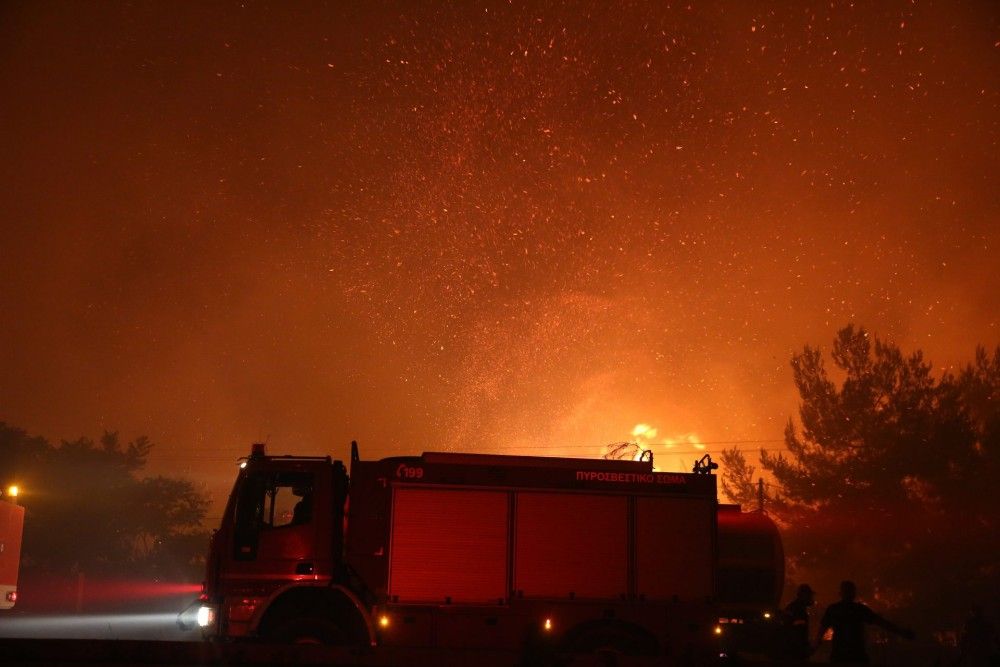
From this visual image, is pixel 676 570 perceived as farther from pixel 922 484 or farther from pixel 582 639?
pixel 922 484

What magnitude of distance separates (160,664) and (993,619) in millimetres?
33469

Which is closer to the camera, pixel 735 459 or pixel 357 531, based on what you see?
pixel 357 531

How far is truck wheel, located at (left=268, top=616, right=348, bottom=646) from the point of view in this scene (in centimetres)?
1204

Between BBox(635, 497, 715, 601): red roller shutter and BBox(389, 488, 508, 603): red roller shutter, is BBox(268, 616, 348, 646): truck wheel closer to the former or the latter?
BBox(389, 488, 508, 603): red roller shutter

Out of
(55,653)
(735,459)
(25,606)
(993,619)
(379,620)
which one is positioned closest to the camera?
(55,653)

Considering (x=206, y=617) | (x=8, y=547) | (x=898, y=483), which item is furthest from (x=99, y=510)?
(x=206, y=617)

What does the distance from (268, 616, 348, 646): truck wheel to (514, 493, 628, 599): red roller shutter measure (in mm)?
2363

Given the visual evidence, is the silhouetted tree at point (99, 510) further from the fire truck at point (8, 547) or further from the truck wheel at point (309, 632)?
the truck wheel at point (309, 632)

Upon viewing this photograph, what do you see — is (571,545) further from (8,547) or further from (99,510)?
(99,510)

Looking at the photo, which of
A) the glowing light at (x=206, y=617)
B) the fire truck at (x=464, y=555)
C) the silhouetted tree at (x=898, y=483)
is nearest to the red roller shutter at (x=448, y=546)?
the fire truck at (x=464, y=555)

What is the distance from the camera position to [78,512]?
68.9 m

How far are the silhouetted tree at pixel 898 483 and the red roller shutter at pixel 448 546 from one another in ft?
91.9

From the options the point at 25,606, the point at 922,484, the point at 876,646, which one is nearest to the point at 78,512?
the point at 25,606

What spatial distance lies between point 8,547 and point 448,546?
2162 centimetres
